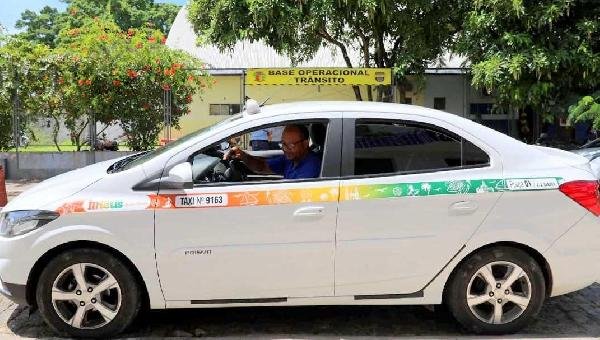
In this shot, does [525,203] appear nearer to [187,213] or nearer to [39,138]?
[187,213]

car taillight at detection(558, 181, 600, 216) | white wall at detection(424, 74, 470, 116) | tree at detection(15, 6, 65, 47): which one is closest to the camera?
car taillight at detection(558, 181, 600, 216)

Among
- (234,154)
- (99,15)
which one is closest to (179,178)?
(234,154)

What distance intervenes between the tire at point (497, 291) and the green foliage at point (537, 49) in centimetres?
801

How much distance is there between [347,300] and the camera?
4.25m

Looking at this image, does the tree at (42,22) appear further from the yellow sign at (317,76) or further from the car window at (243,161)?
the car window at (243,161)

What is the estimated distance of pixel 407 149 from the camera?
434 cm

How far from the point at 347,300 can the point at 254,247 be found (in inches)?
29.4

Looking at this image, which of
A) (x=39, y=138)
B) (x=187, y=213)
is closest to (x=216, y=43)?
(x=39, y=138)

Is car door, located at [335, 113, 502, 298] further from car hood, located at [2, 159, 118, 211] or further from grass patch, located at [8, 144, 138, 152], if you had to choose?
grass patch, located at [8, 144, 138, 152]

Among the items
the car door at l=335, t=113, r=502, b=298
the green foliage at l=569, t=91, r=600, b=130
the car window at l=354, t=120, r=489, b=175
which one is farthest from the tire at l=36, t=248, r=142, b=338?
the green foliage at l=569, t=91, r=600, b=130

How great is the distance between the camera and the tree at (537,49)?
37.9 feet

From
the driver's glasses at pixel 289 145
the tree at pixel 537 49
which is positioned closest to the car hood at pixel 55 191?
the driver's glasses at pixel 289 145

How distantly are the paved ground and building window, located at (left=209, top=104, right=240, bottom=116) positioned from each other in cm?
1677

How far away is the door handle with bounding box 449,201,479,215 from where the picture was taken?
4.18 metres
